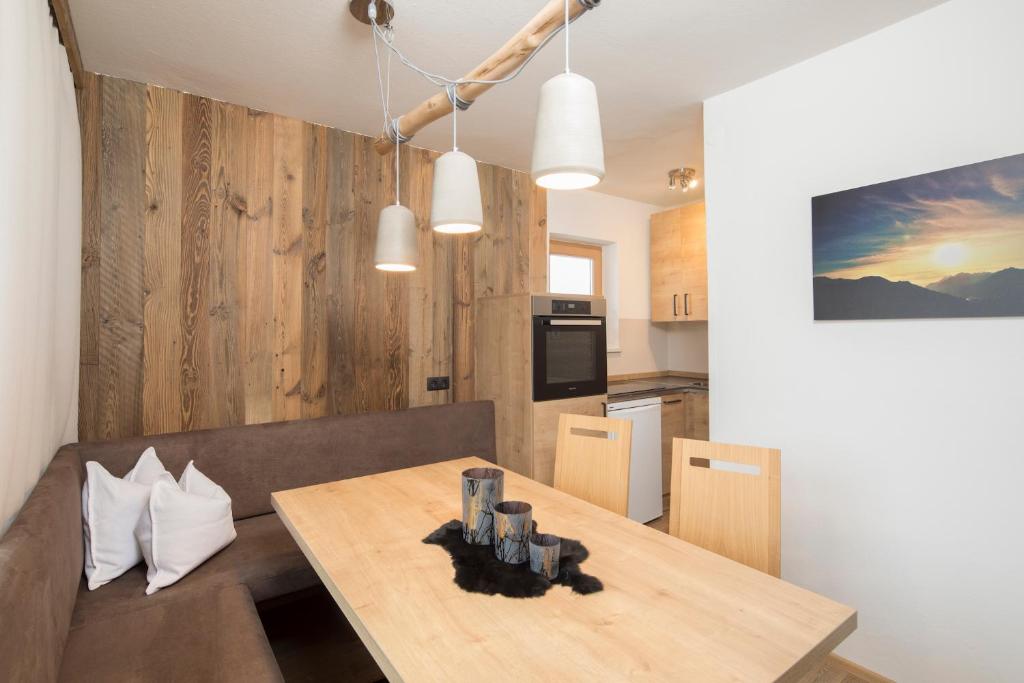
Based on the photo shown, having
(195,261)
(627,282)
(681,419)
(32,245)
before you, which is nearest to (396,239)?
(32,245)

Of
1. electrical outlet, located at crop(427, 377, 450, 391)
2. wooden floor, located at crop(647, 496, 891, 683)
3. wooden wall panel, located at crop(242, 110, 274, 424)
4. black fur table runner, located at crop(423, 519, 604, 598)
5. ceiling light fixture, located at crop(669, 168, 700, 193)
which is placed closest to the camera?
black fur table runner, located at crop(423, 519, 604, 598)

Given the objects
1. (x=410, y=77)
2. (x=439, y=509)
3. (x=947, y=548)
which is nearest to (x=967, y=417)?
(x=947, y=548)

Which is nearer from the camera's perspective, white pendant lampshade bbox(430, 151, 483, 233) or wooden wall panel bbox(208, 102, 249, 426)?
white pendant lampshade bbox(430, 151, 483, 233)

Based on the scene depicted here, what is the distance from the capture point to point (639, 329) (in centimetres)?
457

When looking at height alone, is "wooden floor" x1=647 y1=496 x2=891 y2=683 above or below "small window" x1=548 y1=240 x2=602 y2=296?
below

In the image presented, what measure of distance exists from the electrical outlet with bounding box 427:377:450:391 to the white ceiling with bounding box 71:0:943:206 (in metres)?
1.50

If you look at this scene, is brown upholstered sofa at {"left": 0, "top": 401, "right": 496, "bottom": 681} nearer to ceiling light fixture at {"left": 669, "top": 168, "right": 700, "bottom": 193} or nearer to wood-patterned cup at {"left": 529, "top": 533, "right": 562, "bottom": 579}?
wood-patterned cup at {"left": 529, "top": 533, "right": 562, "bottom": 579}

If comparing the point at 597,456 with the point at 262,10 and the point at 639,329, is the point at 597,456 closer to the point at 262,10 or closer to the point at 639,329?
the point at 262,10

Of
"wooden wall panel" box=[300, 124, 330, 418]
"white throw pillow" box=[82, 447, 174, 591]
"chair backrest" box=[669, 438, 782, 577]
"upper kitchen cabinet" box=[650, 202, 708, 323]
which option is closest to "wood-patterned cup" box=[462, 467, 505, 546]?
"chair backrest" box=[669, 438, 782, 577]

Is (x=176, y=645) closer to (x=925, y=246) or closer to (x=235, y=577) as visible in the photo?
(x=235, y=577)

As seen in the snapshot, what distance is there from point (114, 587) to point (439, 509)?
1.13 metres

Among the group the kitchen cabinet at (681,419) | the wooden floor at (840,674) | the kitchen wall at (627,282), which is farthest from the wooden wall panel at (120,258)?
the kitchen cabinet at (681,419)

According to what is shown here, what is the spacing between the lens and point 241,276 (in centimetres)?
254

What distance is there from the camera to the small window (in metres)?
4.15
